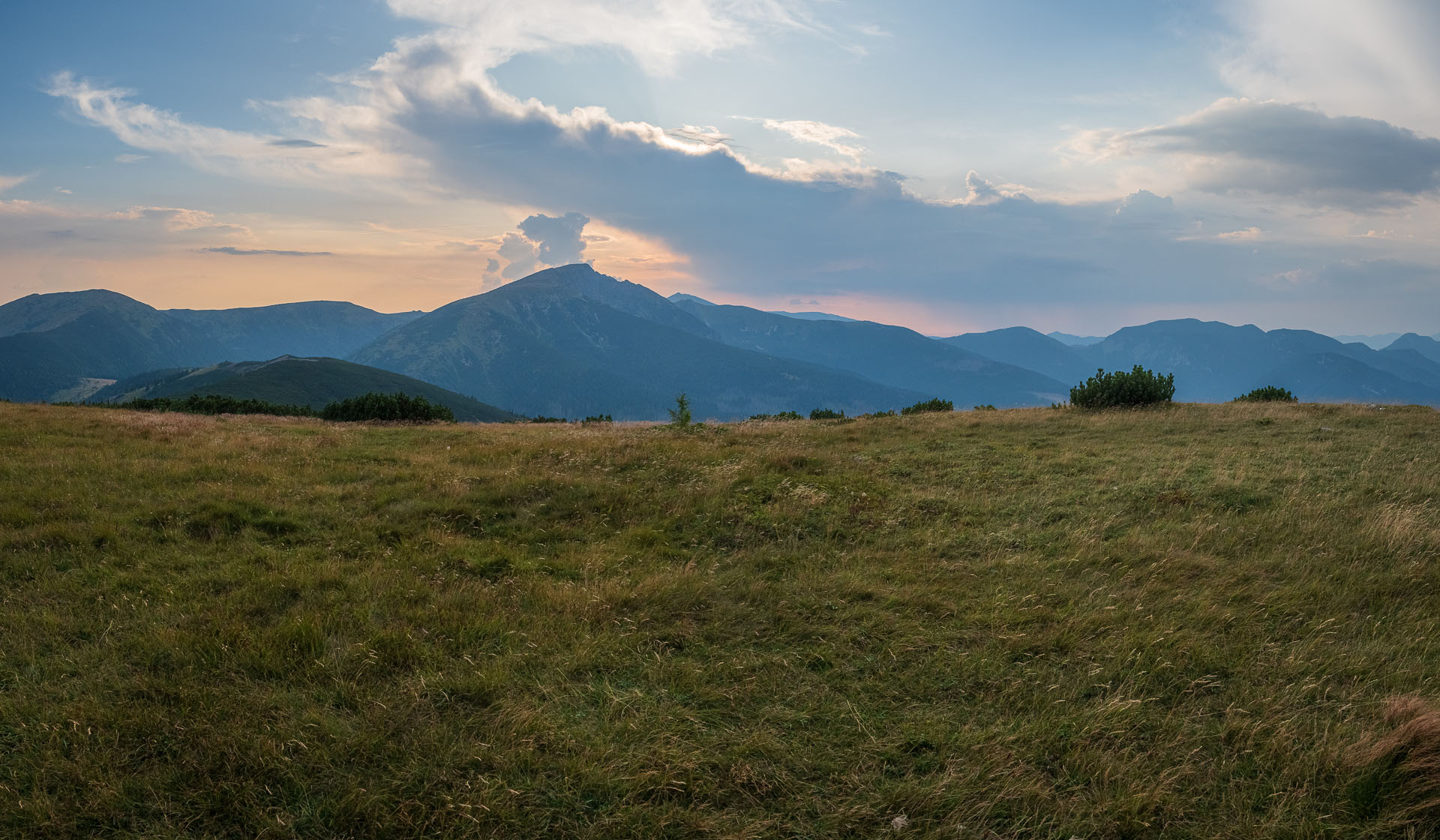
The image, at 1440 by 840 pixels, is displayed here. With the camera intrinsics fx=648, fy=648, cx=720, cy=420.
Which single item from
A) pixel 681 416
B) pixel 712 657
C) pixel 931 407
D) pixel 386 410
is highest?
pixel 931 407

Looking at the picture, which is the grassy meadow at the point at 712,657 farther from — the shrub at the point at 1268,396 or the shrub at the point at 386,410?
the shrub at the point at 1268,396

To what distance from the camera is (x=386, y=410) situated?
32.1 metres

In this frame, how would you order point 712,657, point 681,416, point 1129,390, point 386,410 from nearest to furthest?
point 712,657, point 681,416, point 1129,390, point 386,410

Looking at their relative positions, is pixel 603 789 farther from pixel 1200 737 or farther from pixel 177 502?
pixel 177 502

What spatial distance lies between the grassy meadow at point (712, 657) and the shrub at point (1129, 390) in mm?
14247

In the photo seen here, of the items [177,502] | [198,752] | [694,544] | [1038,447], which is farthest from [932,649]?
[1038,447]

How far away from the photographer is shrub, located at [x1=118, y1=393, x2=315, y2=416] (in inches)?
1305

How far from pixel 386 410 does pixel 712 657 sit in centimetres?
3043

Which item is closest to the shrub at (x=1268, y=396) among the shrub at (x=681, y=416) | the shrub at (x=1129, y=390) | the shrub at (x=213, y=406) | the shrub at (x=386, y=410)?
the shrub at (x=1129, y=390)

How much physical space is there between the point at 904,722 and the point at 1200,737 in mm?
2337

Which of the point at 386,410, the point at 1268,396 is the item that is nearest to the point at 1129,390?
the point at 1268,396

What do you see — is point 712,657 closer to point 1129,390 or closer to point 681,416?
point 681,416

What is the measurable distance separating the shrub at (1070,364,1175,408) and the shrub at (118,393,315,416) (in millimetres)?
37997

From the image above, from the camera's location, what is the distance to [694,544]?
10.3 metres
